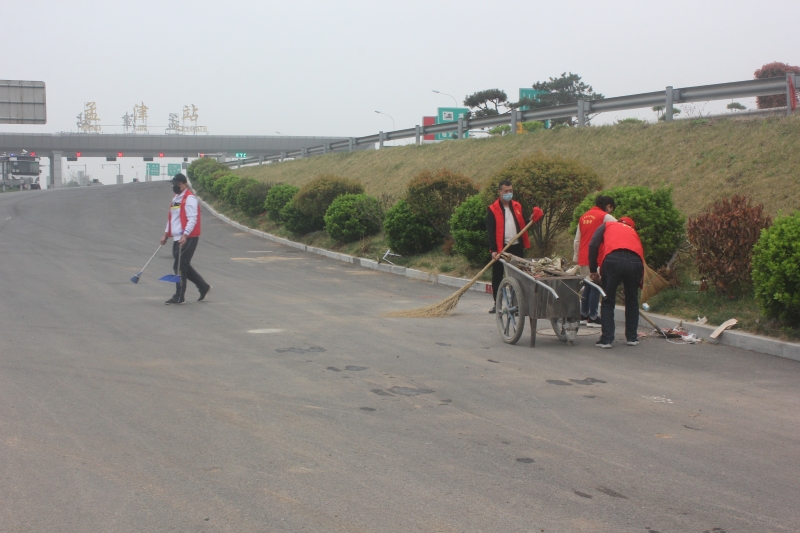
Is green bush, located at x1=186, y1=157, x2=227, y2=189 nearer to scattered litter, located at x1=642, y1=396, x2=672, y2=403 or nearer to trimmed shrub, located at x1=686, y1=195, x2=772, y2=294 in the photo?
trimmed shrub, located at x1=686, y1=195, x2=772, y2=294

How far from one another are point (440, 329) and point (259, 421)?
14.3ft

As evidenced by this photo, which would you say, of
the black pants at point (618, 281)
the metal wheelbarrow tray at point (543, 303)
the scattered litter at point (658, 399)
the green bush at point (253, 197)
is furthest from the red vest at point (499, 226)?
the green bush at point (253, 197)

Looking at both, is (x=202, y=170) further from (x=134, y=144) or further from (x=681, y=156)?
(x=681, y=156)

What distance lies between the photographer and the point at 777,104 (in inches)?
869

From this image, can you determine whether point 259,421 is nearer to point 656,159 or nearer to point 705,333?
point 705,333

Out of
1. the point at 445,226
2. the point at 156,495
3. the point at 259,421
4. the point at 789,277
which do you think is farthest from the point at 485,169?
the point at 156,495

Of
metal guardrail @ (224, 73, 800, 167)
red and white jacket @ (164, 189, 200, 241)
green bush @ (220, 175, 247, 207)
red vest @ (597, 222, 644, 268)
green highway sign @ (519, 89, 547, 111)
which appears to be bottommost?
red vest @ (597, 222, 644, 268)

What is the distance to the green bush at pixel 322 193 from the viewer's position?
2202 cm

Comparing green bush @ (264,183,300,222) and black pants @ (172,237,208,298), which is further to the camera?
green bush @ (264,183,300,222)

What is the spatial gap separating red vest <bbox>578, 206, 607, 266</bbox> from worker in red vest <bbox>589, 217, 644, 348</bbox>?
44 cm

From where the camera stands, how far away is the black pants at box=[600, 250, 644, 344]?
27.7 ft

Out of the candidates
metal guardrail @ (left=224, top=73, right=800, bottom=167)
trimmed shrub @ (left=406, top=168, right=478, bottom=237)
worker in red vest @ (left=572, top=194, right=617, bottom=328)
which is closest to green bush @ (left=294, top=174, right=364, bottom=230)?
trimmed shrub @ (left=406, top=168, right=478, bottom=237)

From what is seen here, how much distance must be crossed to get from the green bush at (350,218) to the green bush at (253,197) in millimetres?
9480

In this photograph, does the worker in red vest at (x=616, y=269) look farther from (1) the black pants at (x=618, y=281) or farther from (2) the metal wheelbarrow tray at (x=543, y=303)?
(2) the metal wheelbarrow tray at (x=543, y=303)
